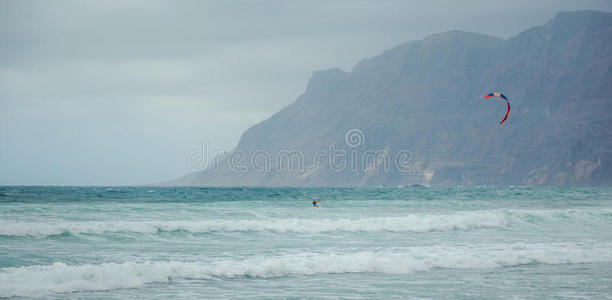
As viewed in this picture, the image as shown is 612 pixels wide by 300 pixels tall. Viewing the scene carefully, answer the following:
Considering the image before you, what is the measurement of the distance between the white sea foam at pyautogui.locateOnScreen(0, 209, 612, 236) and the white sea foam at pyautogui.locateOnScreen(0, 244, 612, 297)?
229 inches

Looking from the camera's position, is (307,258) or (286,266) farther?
(307,258)

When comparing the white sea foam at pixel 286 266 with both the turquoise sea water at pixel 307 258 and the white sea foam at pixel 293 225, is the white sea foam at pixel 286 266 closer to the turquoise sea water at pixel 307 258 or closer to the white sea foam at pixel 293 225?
the turquoise sea water at pixel 307 258

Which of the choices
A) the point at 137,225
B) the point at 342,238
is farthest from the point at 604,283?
the point at 137,225

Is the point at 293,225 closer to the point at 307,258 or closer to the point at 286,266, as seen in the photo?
the point at 307,258

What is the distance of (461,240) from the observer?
1984 cm

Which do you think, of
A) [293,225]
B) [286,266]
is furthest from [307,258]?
[293,225]

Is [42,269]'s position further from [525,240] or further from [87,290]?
[525,240]

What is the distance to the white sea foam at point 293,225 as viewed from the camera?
1997 centimetres

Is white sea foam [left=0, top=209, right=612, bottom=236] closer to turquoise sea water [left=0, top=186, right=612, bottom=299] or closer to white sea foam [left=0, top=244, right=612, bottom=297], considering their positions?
turquoise sea water [left=0, top=186, right=612, bottom=299]

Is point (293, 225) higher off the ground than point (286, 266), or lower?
higher

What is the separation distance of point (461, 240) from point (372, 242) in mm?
3266

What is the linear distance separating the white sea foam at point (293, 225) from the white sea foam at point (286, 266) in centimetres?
583

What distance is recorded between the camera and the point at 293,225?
22.7 meters

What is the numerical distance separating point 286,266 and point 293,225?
8775mm
